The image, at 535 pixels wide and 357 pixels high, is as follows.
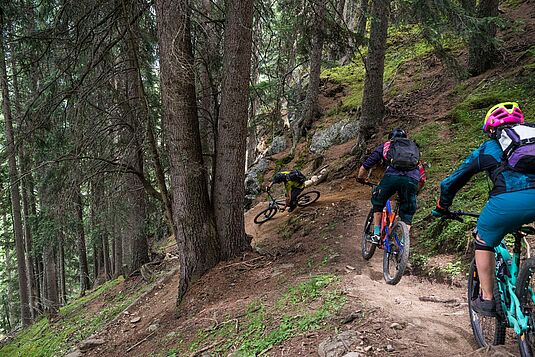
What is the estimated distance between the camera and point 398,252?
203 inches

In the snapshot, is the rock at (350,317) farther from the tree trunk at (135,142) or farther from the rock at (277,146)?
the rock at (277,146)

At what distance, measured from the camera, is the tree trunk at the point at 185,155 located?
19.5 feet

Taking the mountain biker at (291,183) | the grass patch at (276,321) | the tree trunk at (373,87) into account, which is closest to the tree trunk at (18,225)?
the mountain biker at (291,183)

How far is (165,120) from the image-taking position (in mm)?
6324

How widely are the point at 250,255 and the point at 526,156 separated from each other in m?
4.96

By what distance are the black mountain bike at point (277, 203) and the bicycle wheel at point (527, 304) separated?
7.92 m

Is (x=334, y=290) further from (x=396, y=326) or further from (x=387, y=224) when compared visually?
(x=387, y=224)

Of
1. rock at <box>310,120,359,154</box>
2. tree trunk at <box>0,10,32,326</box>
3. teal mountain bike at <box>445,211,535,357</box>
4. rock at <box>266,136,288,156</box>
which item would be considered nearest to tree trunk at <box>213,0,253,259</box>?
teal mountain bike at <box>445,211,535,357</box>

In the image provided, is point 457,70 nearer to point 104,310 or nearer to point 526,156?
point 526,156

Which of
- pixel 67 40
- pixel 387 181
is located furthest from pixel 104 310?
pixel 387 181

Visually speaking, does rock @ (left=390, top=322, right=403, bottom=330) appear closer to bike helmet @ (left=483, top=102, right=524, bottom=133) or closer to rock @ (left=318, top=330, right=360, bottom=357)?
rock @ (left=318, top=330, right=360, bottom=357)

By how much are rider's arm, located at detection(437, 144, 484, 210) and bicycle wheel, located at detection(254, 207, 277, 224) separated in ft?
26.9

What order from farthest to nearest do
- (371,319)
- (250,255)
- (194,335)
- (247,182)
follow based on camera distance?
(247,182) < (250,255) < (194,335) < (371,319)

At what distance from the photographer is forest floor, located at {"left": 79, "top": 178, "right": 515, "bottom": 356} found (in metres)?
3.74
